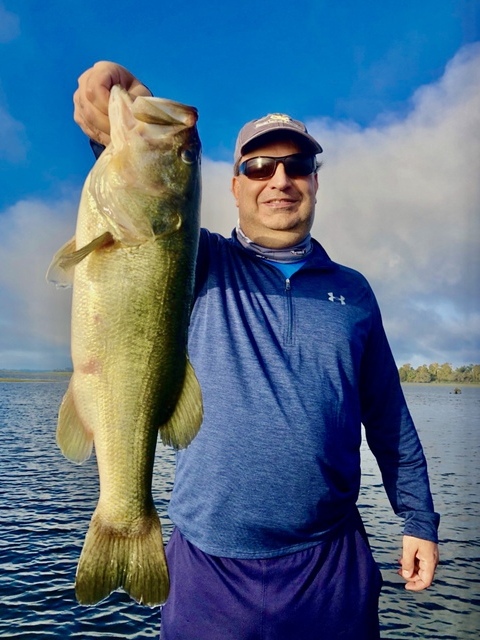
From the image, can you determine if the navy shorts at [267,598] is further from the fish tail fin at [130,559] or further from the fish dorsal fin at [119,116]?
the fish dorsal fin at [119,116]

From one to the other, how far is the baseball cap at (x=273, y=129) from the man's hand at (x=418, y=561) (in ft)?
8.98

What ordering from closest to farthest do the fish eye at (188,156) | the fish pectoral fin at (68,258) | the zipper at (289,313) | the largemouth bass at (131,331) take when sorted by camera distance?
the fish pectoral fin at (68,258)
the largemouth bass at (131,331)
the fish eye at (188,156)
the zipper at (289,313)

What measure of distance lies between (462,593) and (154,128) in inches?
529

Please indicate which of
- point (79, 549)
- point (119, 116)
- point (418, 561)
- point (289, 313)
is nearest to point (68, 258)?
point (119, 116)

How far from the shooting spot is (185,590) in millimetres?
3354

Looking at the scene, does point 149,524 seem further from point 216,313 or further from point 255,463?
point 216,313

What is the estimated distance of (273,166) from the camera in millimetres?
4121

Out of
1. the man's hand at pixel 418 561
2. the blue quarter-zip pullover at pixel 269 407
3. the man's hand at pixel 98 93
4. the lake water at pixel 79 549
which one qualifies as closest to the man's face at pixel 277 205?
the blue quarter-zip pullover at pixel 269 407

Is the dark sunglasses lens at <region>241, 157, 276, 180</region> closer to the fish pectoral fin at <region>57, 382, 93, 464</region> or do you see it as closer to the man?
the man

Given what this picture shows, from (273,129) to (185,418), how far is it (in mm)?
2259

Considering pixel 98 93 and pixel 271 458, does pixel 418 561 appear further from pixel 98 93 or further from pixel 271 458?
pixel 98 93

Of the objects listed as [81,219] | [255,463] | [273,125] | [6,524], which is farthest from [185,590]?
[6,524]

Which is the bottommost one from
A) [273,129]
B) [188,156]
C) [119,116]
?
[188,156]

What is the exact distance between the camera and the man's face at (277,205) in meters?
4.04
